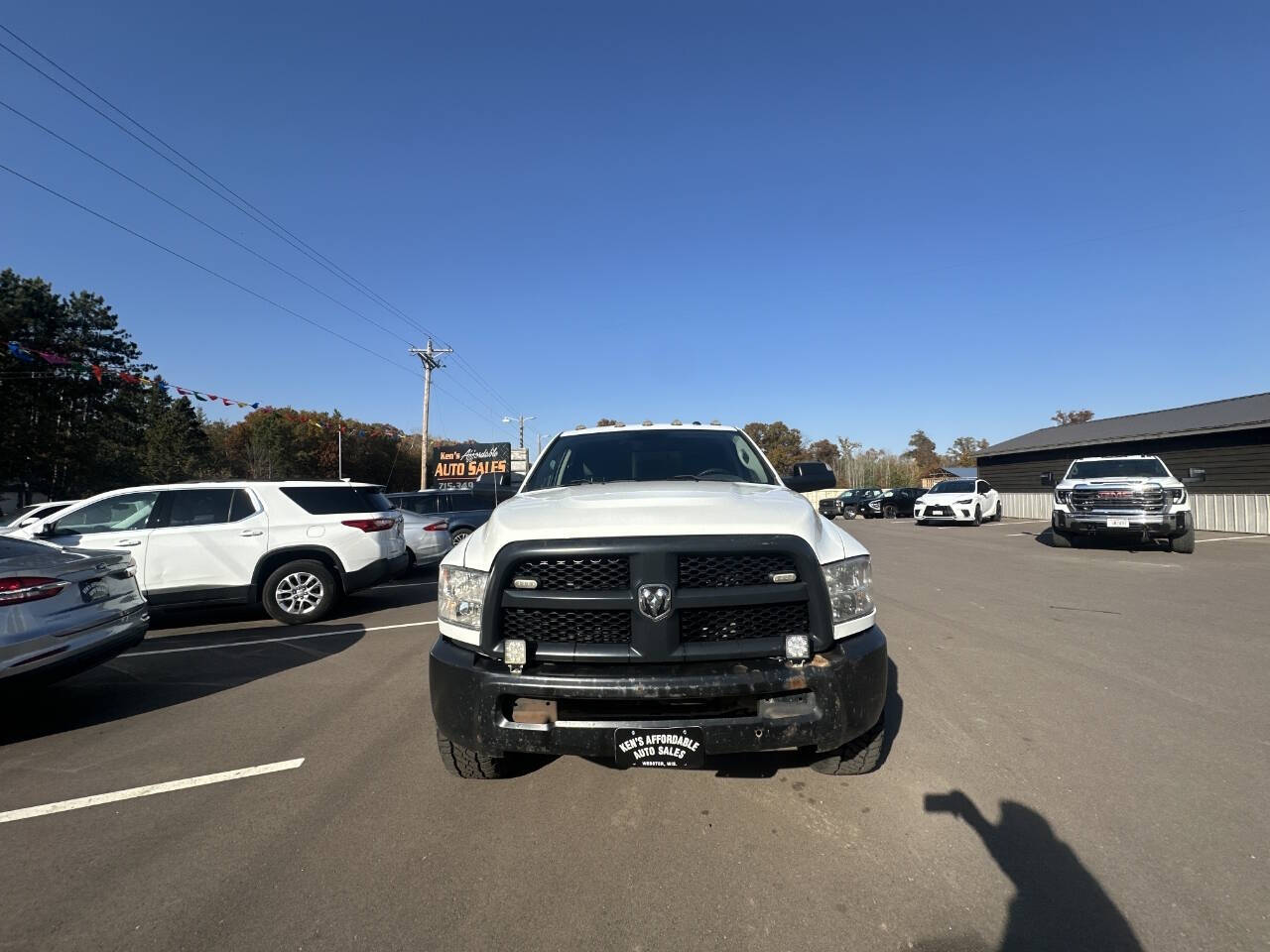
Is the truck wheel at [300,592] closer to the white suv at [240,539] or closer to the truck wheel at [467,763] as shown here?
the white suv at [240,539]

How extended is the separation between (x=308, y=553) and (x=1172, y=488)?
14470 millimetres

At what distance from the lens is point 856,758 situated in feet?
9.72

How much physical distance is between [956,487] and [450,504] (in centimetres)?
1892

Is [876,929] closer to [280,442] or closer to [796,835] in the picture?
[796,835]

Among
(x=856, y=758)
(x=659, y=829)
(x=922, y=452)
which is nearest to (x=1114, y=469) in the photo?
(x=856, y=758)

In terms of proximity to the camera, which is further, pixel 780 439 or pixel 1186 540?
pixel 780 439

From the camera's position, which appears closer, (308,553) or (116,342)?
(308,553)

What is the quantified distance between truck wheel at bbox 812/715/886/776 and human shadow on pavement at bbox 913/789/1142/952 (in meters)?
0.34

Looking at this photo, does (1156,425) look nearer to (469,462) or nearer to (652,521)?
(652,521)

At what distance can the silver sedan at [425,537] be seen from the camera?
11.6 m

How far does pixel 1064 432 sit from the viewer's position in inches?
1203

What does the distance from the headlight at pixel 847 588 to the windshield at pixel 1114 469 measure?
1275 centimetres

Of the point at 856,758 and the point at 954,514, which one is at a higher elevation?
the point at 954,514

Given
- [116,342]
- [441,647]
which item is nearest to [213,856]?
[441,647]
